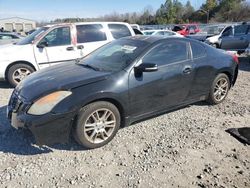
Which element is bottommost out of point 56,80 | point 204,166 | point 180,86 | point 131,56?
point 204,166

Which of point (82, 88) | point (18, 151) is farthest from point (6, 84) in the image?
point (82, 88)

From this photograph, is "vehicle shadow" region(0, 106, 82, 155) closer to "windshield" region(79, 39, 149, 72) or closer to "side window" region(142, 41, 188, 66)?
"windshield" region(79, 39, 149, 72)

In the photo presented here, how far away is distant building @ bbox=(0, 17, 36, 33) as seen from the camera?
6016 cm

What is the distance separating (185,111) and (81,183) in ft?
9.03

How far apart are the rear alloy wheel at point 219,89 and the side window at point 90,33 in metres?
3.89

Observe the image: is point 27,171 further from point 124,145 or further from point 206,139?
point 206,139

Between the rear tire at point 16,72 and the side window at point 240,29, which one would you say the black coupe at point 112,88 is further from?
the side window at point 240,29

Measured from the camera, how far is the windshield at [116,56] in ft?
13.7

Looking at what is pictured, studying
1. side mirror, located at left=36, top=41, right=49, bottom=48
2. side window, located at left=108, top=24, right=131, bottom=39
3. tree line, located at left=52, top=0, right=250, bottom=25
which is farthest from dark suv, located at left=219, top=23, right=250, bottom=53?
tree line, located at left=52, top=0, right=250, bottom=25

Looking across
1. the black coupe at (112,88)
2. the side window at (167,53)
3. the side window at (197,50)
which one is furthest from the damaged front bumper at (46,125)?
the side window at (197,50)

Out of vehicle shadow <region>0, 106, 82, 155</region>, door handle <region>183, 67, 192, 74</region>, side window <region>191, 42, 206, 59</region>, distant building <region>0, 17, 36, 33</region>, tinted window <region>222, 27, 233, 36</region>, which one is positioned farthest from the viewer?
distant building <region>0, 17, 36, 33</region>

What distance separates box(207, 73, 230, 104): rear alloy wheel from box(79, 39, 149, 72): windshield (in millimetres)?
1796

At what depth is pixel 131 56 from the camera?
422cm

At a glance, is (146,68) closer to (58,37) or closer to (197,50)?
(197,50)
